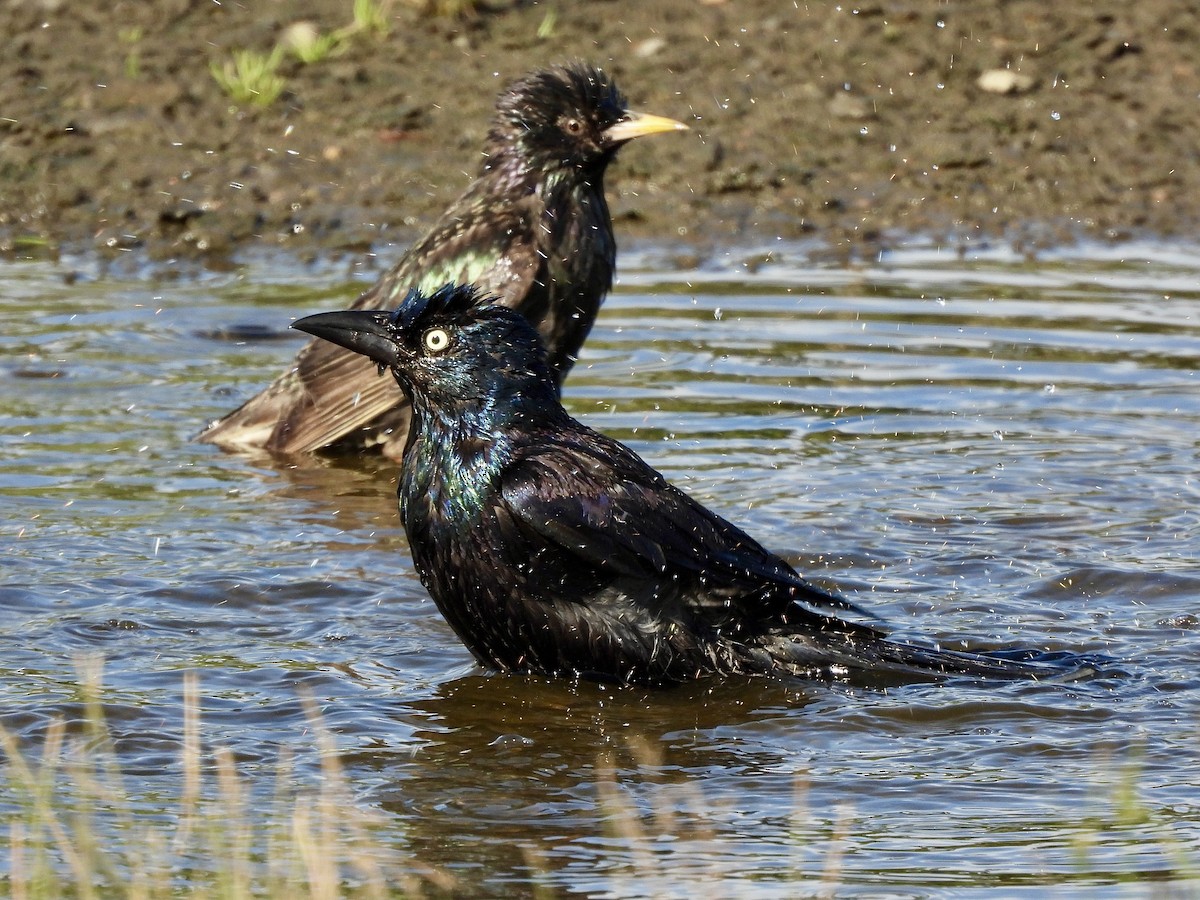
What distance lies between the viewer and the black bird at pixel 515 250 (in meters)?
7.25

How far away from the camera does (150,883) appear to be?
11.8 ft

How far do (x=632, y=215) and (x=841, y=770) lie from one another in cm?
630

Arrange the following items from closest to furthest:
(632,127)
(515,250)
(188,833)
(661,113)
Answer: (188,833) < (515,250) < (632,127) < (661,113)

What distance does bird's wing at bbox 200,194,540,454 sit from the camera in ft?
24.1

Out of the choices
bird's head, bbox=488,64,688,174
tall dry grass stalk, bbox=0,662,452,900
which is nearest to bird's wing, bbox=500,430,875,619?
tall dry grass stalk, bbox=0,662,452,900

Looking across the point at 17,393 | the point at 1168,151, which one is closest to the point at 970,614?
the point at 17,393

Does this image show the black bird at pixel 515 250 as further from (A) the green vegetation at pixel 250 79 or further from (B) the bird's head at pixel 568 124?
(A) the green vegetation at pixel 250 79

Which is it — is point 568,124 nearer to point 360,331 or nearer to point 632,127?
point 632,127

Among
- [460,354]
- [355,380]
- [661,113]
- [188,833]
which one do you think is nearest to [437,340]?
[460,354]

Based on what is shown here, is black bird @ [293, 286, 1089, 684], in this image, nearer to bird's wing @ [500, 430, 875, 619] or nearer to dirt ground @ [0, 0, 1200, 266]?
bird's wing @ [500, 430, 875, 619]

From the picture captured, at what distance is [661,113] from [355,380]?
151 inches

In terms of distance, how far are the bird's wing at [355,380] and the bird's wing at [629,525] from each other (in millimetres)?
2211

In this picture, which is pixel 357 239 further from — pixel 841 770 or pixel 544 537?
pixel 841 770

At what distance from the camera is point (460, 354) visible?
5137mm
